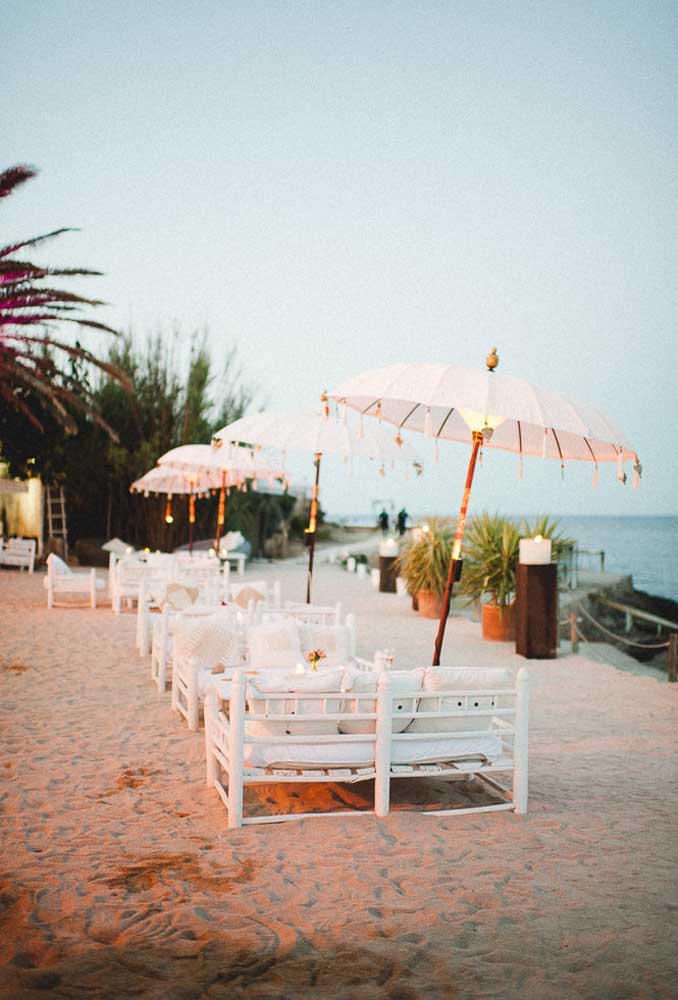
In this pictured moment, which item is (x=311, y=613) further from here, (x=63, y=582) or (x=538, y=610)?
(x=63, y=582)

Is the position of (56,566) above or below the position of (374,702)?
above

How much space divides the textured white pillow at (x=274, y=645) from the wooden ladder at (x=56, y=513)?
555 inches

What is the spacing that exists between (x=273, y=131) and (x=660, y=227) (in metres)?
13.0

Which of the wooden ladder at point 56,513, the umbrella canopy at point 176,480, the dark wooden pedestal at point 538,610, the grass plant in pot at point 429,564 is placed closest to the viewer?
the dark wooden pedestal at point 538,610

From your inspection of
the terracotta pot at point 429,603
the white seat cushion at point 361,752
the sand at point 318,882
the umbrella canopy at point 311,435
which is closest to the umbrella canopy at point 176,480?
the terracotta pot at point 429,603

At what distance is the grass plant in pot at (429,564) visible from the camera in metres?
12.2

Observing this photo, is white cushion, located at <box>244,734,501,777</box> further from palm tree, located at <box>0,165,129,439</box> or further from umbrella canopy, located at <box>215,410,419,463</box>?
palm tree, located at <box>0,165,129,439</box>

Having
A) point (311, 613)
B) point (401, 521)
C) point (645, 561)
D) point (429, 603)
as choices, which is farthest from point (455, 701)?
point (645, 561)

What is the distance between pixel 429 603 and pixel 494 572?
2208 mm

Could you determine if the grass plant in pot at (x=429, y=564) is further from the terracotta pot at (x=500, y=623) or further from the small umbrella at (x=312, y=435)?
the small umbrella at (x=312, y=435)

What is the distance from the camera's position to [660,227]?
24578 mm

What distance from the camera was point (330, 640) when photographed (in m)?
6.76

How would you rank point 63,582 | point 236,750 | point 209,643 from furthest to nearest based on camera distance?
1. point 63,582
2. point 209,643
3. point 236,750

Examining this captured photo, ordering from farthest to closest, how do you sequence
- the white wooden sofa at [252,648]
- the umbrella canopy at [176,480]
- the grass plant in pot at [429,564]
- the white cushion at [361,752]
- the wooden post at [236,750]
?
the umbrella canopy at [176,480] → the grass plant in pot at [429,564] → the white wooden sofa at [252,648] → the white cushion at [361,752] → the wooden post at [236,750]
